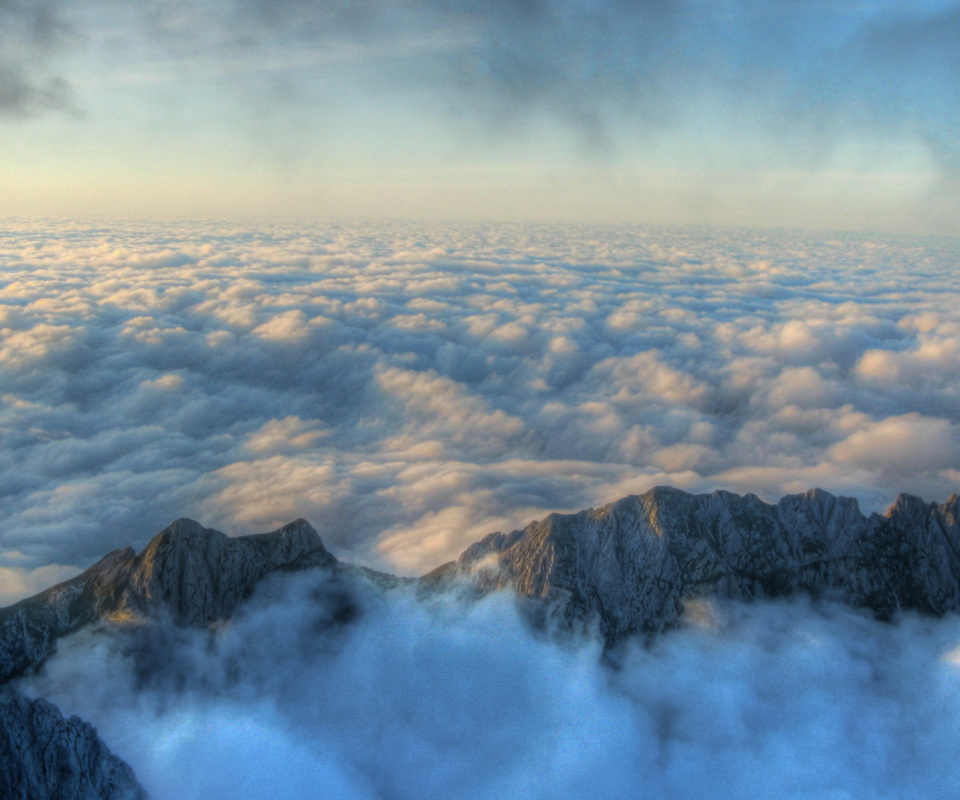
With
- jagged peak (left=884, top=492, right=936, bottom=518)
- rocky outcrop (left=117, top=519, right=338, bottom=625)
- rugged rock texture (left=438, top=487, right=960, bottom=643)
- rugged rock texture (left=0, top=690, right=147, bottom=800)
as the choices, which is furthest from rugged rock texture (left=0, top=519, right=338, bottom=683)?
jagged peak (left=884, top=492, right=936, bottom=518)

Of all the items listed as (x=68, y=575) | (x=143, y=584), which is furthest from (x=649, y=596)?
(x=68, y=575)

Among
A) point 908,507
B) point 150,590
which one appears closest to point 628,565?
point 908,507

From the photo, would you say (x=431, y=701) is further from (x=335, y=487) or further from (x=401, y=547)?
(x=335, y=487)

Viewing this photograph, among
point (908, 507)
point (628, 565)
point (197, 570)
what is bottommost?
point (628, 565)

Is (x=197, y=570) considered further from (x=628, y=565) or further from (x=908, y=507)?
(x=908, y=507)

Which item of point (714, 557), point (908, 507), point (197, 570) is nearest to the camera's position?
point (197, 570)

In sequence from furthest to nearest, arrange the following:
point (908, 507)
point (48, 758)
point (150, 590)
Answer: point (908, 507) < point (150, 590) < point (48, 758)

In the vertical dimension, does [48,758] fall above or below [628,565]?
above
